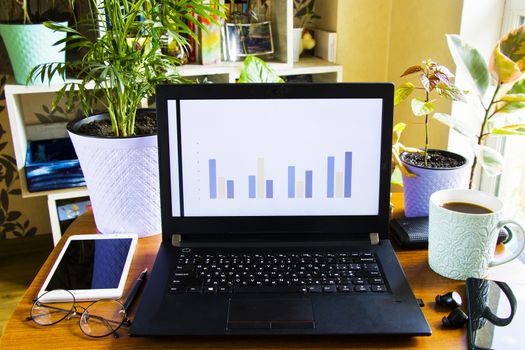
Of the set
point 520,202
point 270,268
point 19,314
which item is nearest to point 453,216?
point 270,268

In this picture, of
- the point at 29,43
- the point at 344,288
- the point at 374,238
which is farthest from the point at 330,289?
the point at 29,43

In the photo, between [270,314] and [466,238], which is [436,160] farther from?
[270,314]

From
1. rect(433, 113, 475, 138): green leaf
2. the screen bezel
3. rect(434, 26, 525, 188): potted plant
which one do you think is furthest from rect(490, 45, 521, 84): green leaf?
the screen bezel

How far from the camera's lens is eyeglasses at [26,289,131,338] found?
0.86 metres

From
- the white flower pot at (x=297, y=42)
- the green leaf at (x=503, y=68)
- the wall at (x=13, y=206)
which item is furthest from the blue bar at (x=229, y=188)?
the wall at (x=13, y=206)

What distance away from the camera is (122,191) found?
109cm

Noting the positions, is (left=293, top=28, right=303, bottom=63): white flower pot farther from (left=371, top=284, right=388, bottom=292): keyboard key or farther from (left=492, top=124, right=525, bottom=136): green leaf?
(left=371, top=284, right=388, bottom=292): keyboard key

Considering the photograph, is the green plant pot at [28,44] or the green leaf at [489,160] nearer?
the green leaf at [489,160]

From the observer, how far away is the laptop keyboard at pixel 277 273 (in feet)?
2.94

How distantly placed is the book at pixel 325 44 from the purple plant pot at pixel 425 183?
118 cm

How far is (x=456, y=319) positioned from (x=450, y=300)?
0.16 ft

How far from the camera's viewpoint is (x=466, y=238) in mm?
924

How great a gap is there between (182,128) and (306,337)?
43 centimetres

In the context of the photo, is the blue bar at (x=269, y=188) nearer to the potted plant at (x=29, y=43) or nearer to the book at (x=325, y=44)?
the potted plant at (x=29, y=43)
